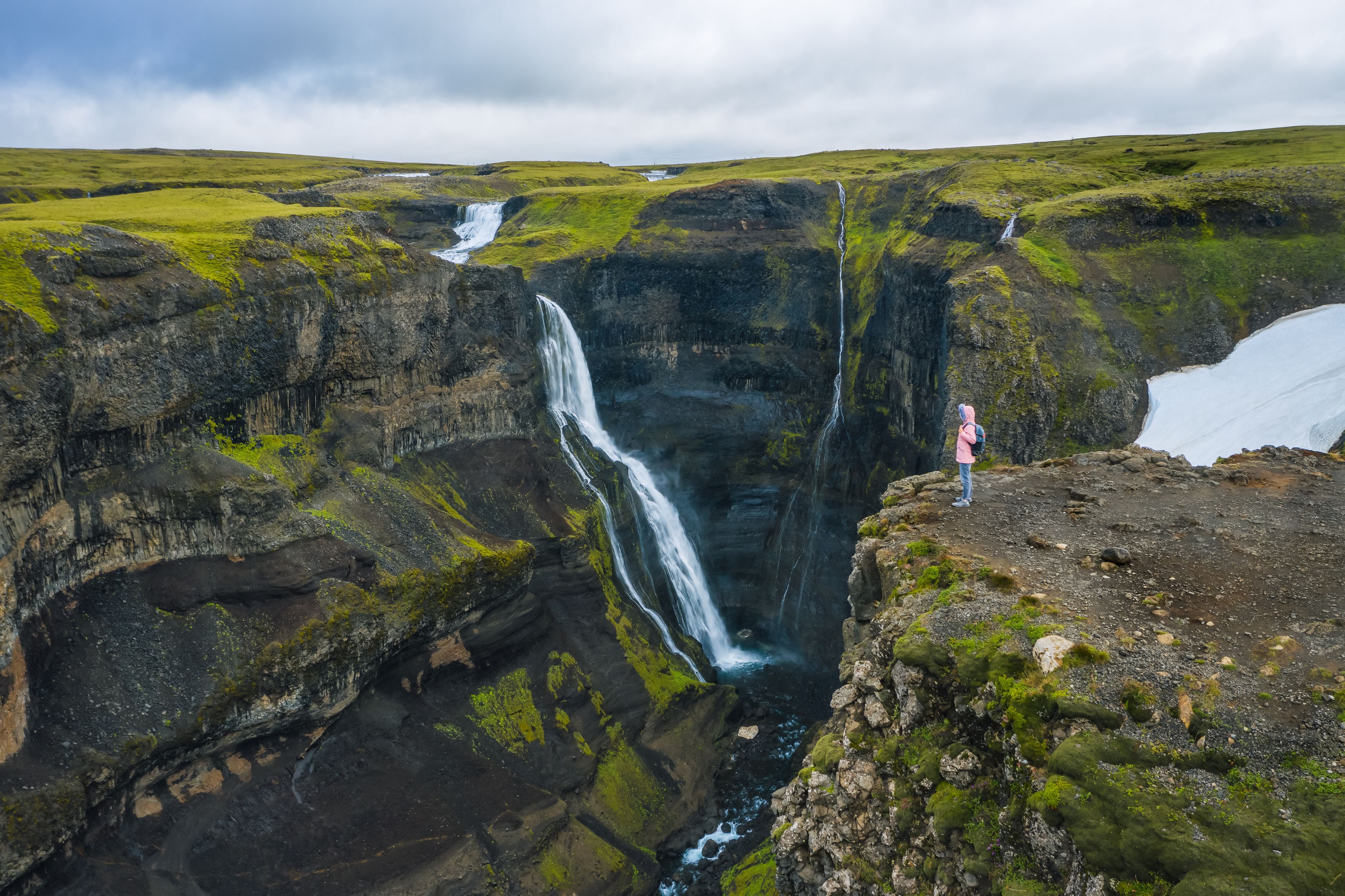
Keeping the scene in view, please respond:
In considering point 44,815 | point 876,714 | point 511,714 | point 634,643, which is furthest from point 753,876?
point 44,815

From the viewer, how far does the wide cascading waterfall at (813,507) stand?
45.8 meters

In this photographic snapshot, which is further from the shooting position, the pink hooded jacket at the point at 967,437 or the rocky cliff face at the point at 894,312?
the rocky cliff face at the point at 894,312

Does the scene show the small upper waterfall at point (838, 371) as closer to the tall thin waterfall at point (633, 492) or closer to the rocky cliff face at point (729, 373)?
the rocky cliff face at point (729, 373)

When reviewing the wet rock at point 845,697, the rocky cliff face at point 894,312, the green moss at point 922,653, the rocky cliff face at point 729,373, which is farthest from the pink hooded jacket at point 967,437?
the rocky cliff face at point 729,373

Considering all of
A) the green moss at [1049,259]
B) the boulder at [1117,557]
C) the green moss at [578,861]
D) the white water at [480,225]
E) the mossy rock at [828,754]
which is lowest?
the green moss at [578,861]

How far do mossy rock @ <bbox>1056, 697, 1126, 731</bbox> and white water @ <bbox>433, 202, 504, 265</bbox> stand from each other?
52.8 meters

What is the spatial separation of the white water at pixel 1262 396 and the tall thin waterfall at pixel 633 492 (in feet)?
75.7

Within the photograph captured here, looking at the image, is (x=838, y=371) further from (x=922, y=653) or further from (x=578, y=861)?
(x=922, y=653)

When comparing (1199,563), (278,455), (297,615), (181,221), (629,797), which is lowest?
(629,797)

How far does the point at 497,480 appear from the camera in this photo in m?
35.3

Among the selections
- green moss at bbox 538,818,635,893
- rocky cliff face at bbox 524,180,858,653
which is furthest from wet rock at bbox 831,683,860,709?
rocky cliff face at bbox 524,180,858,653

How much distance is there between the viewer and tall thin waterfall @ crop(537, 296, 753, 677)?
40031 millimetres

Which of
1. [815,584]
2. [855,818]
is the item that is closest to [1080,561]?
[855,818]

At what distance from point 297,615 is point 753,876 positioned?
55.5ft
